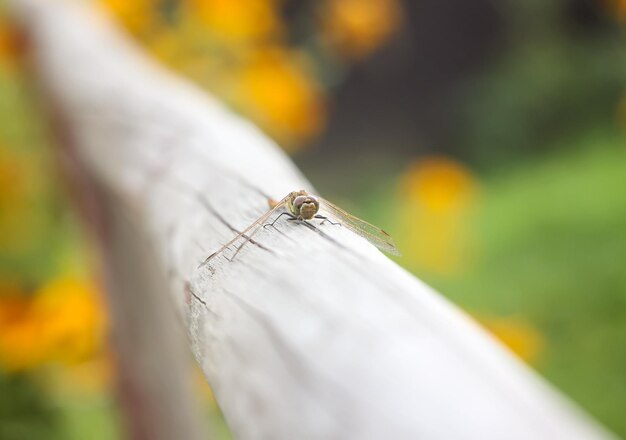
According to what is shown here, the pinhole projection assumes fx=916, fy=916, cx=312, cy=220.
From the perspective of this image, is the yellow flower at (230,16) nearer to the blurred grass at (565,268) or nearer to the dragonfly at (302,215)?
the blurred grass at (565,268)

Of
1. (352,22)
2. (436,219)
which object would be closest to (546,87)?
(352,22)

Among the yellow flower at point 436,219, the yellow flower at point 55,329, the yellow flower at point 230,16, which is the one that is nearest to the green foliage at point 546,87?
the yellow flower at point 436,219

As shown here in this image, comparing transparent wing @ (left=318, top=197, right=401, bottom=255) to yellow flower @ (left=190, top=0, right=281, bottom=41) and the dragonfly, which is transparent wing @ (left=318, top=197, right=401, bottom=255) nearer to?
the dragonfly

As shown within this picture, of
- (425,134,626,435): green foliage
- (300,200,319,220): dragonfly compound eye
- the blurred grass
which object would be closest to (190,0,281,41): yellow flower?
the blurred grass

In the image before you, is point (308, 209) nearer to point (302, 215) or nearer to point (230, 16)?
point (302, 215)

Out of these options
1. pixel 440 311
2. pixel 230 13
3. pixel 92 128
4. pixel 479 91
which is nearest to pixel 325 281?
pixel 440 311
